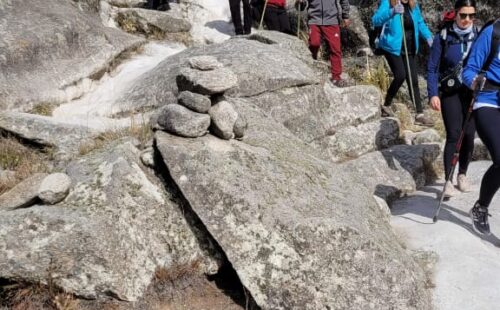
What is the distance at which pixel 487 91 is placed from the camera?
671 cm

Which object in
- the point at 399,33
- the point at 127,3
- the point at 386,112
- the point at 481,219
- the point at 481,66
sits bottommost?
the point at 386,112

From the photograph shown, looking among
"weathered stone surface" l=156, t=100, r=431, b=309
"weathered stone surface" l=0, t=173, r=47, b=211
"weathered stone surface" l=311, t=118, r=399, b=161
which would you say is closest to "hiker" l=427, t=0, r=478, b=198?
"weathered stone surface" l=156, t=100, r=431, b=309

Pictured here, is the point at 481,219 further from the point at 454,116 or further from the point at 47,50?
the point at 47,50

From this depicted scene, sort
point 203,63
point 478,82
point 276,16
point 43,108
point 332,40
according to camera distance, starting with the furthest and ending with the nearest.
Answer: point 276,16, point 332,40, point 43,108, point 478,82, point 203,63

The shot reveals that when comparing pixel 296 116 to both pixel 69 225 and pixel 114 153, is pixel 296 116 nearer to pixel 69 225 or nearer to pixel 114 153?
pixel 114 153

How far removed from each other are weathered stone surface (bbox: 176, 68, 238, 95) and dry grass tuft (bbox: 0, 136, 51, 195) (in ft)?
7.81

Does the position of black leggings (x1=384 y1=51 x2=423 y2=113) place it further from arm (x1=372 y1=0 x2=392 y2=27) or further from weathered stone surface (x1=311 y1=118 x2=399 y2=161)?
weathered stone surface (x1=311 y1=118 x2=399 y2=161)

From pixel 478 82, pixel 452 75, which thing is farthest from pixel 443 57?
pixel 478 82

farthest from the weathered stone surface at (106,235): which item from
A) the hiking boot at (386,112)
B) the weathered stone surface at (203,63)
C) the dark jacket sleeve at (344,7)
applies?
the dark jacket sleeve at (344,7)

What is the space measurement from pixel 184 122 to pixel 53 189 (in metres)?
1.63

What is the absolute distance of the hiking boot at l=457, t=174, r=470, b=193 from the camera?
838 cm

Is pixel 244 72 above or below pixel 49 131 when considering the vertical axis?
above

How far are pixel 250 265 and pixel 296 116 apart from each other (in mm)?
4515

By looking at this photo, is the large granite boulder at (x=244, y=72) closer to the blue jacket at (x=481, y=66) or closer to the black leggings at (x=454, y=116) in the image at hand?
the black leggings at (x=454, y=116)
